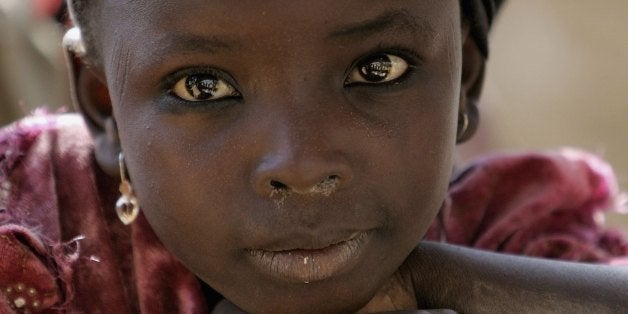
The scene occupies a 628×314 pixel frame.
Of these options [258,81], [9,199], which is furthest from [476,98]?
[9,199]

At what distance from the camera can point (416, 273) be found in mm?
1483

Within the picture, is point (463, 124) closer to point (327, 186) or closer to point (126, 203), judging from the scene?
point (327, 186)

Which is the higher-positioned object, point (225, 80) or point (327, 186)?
point (225, 80)

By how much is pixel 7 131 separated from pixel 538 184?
2.93 feet

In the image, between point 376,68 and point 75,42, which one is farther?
point 75,42

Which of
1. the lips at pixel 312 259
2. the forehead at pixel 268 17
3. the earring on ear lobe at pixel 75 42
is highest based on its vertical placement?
the earring on ear lobe at pixel 75 42

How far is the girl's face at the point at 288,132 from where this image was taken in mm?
1191

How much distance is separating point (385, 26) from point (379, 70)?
0.07 metres

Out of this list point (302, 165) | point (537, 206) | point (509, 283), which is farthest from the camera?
point (537, 206)

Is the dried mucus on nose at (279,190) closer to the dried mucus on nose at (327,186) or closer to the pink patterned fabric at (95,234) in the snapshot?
the dried mucus on nose at (327,186)

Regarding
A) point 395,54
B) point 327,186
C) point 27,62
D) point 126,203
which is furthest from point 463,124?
point 27,62

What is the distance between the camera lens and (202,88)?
127 centimetres

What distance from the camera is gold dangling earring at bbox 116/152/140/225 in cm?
147

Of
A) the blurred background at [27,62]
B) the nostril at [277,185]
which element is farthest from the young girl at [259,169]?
the blurred background at [27,62]
